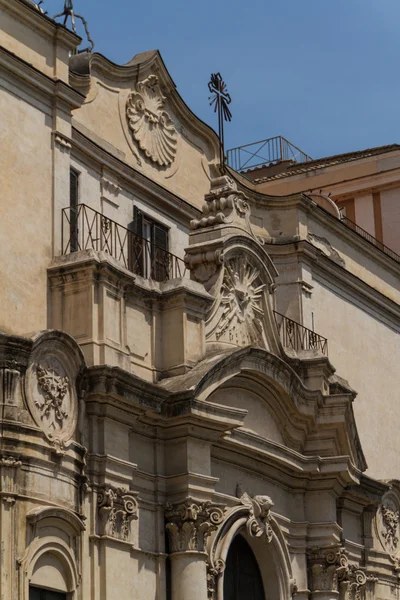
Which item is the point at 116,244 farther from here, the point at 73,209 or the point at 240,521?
the point at 240,521

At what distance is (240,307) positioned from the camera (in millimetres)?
25250

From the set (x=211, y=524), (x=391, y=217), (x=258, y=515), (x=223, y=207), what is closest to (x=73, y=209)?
(x=223, y=207)

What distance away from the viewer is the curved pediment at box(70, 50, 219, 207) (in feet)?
82.7

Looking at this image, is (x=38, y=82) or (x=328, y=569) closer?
(x=38, y=82)

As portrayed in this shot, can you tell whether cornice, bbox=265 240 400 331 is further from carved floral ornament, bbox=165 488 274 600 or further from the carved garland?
the carved garland

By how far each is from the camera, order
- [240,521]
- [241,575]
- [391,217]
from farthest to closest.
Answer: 1. [391,217]
2. [241,575]
3. [240,521]

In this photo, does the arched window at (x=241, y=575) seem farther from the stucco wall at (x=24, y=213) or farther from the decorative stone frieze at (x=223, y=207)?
the stucco wall at (x=24, y=213)

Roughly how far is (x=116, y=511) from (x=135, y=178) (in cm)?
616

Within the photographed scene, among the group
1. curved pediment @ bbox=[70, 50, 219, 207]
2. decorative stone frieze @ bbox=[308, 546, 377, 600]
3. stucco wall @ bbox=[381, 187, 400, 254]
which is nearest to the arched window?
decorative stone frieze @ bbox=[308, 546, 377, 600]

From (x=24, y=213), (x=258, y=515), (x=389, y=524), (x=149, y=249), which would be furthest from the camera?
(x=389, y=524)

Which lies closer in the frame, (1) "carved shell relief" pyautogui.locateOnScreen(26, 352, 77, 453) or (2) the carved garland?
(1) "carved shell relief" pyautogui.locateOnScreen(26, 352, 77, 453)

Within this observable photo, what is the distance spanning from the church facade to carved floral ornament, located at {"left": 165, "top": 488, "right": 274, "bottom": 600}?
3 cm

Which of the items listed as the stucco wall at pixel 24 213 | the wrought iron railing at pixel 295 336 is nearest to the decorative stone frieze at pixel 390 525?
the wrought iron railing at pixel 295 336

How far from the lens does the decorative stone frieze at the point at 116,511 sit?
21734 mm
